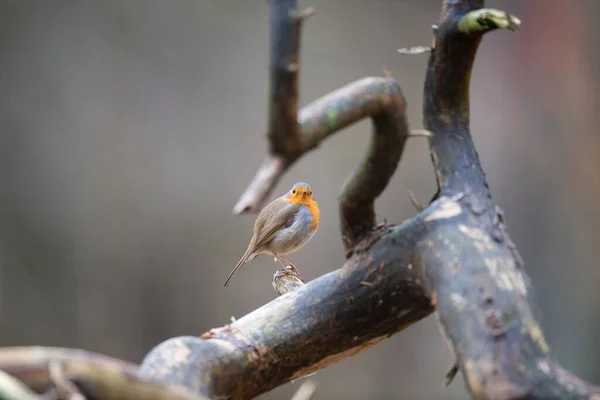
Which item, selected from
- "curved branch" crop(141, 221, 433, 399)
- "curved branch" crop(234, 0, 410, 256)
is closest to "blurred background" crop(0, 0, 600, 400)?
"curved branch" crop(141, 221, 433, 399)

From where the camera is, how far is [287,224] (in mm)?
3156

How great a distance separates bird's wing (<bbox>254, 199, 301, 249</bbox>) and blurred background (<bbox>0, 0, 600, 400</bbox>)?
1.81m

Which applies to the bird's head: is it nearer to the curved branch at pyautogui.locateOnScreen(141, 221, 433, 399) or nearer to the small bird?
the small bird

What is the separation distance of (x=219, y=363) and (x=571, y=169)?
13.9 ft

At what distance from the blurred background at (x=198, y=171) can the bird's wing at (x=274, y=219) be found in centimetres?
181

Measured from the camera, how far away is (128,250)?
5.03 metres

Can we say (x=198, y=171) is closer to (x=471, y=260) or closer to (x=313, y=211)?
(x=313, y=211)

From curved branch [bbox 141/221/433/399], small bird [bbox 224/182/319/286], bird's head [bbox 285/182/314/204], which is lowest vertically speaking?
curved branch [bbox 141/221/433/399]

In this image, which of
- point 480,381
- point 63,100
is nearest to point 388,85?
point 480,381

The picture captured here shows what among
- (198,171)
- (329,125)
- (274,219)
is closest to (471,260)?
(329,125)

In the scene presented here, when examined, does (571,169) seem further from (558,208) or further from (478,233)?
(478,233)

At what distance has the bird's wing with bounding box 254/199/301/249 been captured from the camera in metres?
3.13

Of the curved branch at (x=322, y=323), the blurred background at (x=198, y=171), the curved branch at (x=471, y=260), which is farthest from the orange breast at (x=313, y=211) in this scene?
the blurred background at (x=198, y=171)

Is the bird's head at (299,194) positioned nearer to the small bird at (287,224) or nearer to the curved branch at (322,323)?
the small bird at (287,224)
